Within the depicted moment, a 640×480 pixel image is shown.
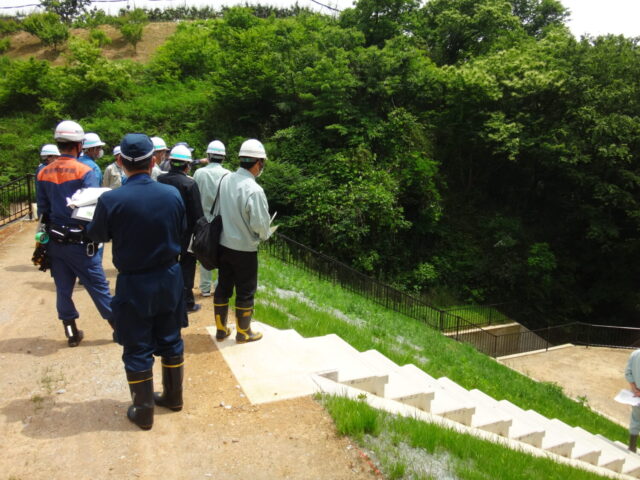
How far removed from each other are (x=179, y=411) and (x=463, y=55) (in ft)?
82.2

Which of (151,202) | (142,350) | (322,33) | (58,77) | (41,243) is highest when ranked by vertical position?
(322,33)

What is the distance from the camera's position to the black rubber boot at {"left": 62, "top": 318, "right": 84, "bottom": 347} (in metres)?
5.30

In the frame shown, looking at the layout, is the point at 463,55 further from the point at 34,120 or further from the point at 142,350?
the point at 142,350

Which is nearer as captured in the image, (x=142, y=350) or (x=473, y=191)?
(x=142, y=350)

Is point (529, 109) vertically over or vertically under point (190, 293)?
over

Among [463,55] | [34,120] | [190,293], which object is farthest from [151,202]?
[463,55]

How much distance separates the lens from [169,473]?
3336mm

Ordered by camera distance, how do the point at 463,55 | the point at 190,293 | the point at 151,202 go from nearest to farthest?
the point at 151,202 < the point at 190,293 < the point at 463,55

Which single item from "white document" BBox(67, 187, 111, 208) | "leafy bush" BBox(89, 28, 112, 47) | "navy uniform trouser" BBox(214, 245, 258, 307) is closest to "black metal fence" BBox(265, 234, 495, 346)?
"navy uniform trouser" BBox(214, 245, 258, 307)

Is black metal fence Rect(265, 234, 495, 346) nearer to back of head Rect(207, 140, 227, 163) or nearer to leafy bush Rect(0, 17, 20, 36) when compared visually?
back of head Rect(207, 140, 227, 163)

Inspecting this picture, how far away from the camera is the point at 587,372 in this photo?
1309 centimetres

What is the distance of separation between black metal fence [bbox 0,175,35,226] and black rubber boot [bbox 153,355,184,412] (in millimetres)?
10957

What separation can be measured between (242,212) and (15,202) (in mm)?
12595

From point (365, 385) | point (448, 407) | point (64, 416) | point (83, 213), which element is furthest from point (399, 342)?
point (83, 213)
